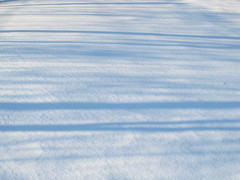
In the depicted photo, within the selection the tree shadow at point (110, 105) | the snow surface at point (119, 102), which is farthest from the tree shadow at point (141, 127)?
the tree shadow at point (110, 105)

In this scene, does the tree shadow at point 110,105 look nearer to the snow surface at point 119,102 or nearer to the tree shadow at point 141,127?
the snow surface at point 119,102

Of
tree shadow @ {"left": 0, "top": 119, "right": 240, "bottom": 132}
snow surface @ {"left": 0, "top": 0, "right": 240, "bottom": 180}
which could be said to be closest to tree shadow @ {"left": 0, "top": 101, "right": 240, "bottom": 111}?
snow surface @ {"left": 0, "top": 0, "right": 240, "bottom": 180}

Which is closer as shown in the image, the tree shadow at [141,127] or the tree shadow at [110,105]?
the tree shadow at [141,127]

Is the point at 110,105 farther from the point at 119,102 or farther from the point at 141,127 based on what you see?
the point at 141,127

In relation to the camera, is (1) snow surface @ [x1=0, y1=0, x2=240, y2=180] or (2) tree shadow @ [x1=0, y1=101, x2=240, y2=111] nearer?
(1) snow surface @ [x1=0, y1=0, x2=240, y2=180]

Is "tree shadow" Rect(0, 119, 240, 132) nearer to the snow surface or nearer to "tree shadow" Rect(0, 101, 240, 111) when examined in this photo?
the snow surface

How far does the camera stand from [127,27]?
6203 mm

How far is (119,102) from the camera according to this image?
3.20 metres

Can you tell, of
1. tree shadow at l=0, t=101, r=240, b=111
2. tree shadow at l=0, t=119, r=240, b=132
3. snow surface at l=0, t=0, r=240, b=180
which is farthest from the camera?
tree shadow at l=0, t=101, r=240, b=111

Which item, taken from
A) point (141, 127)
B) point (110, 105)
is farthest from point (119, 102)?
point (141, 127)

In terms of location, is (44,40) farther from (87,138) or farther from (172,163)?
(172,163)

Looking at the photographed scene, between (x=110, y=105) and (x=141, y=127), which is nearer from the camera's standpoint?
(x=141, y=127)

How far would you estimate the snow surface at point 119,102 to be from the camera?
2.35 metres

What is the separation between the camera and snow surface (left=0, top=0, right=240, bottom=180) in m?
2.35
